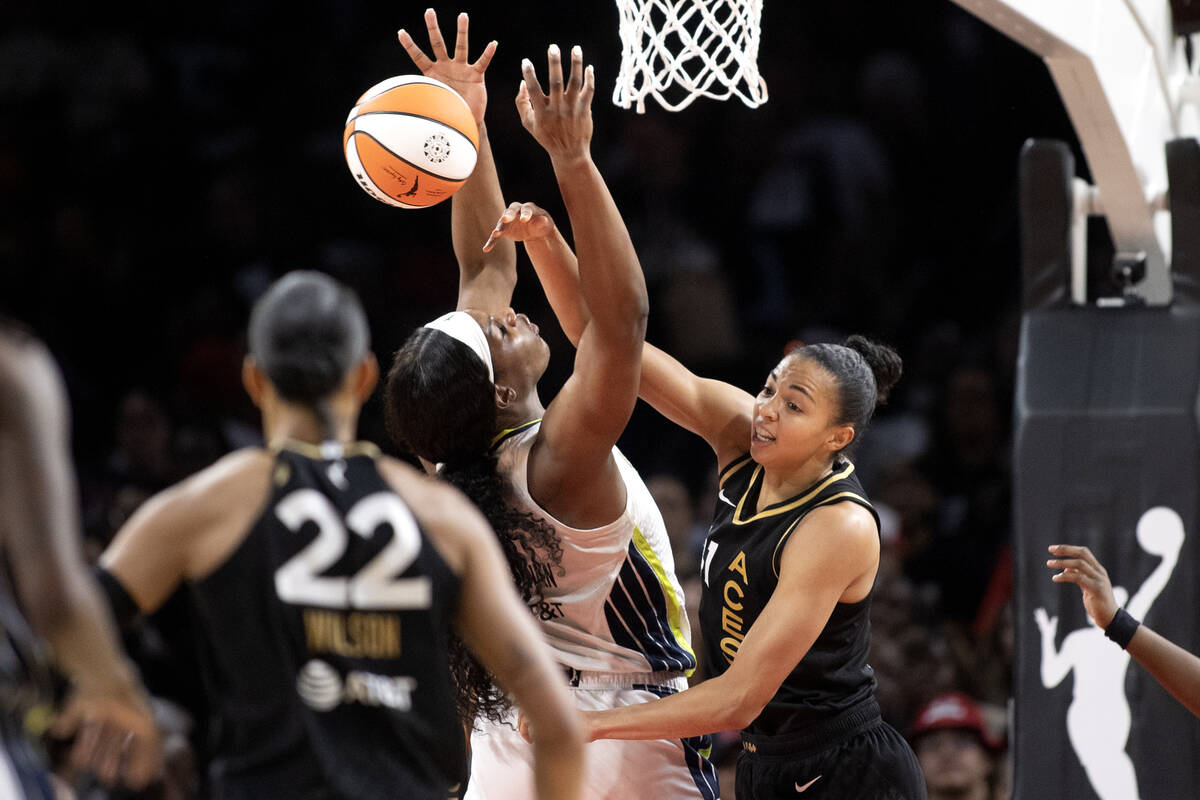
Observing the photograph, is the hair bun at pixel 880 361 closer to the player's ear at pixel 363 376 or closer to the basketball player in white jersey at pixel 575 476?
the basketball player in white jersey at pixel 575 476

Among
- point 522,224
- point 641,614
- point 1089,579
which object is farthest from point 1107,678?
point 522,224

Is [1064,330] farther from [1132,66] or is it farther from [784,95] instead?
[784,95]

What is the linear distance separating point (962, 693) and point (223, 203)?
4598 mm

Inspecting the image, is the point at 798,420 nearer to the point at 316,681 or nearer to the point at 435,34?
the point at 435,34

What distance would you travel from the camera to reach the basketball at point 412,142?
3.62m

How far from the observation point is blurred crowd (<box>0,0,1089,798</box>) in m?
6.95

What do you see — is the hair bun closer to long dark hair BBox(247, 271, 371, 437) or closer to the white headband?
the white headband

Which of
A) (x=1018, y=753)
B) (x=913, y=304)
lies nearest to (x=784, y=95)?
(x=913, y=304)

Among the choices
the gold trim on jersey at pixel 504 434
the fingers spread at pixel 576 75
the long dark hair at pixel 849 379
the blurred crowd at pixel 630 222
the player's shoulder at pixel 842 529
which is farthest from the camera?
the blurred crowd at pixel 630 222

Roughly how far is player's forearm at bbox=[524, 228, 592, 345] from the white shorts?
89 cm

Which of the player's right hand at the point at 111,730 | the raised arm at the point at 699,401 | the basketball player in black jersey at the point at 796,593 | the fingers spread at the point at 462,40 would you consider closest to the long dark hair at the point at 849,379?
the basketball player in black jersey at the point at 796,593

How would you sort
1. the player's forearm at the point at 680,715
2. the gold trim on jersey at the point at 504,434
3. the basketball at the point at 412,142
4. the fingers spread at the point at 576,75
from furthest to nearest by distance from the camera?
the basketball at the point at 412,142, the gold trim on jersey at the point at 504,434, the player's forearm at the point at 680,715, the fingers spread at the point at 576,75

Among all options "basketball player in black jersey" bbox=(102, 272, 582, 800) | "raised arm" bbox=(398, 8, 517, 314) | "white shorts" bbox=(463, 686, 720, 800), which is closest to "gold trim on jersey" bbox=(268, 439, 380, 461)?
"basketball player in black jersey" bbox=(102, 272, 582, 800)

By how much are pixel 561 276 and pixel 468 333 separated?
34 cm
